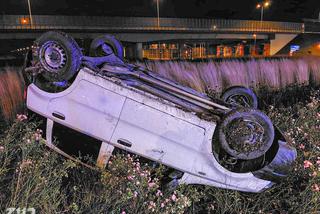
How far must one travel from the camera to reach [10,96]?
5.25 m

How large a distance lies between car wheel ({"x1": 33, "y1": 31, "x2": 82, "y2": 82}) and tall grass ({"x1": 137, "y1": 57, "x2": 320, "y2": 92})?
3.93 metres

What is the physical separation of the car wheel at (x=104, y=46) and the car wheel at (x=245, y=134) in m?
2.39

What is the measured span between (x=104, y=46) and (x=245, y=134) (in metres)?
2.84

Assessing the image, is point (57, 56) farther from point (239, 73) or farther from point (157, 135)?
point (239, 73)

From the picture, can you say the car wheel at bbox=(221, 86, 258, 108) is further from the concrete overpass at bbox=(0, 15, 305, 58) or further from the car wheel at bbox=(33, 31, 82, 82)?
the concrete overpass at bbox=(0, 15, 305, 58)

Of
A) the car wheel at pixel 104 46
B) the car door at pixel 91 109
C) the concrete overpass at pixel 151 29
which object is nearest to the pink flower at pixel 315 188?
the car door at pixel 91 109

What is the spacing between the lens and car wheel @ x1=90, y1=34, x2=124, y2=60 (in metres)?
4.96

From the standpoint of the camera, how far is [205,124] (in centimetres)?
327

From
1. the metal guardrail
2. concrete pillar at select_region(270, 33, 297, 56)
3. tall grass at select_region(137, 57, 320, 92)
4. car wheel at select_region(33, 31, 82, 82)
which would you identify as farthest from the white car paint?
concrete pillar at select_region(270, 33, 297, 56)

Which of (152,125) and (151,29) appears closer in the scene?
(152,125)

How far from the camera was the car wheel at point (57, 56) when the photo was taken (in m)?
3.29

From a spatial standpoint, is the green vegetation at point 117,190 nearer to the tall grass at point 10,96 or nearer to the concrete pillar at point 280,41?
the tall grass at point 10,96

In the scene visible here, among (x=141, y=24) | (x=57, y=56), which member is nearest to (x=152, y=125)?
(x=57, y=56)

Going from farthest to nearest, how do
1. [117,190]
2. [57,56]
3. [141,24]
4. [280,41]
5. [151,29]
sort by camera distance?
[280,41] → [141,24] → [151,29] → [57,56] → [117,190]
